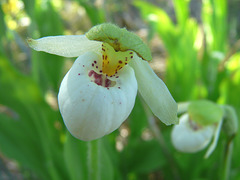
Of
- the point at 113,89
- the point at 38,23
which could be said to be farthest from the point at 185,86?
the point at 113,89

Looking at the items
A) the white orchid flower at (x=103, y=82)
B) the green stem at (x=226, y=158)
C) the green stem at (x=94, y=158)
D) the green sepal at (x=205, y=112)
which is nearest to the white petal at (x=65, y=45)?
the white orchid flower at (x=103, y=82)

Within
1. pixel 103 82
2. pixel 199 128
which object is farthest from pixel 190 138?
pixel 103 82

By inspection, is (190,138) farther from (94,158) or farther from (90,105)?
(90,105)

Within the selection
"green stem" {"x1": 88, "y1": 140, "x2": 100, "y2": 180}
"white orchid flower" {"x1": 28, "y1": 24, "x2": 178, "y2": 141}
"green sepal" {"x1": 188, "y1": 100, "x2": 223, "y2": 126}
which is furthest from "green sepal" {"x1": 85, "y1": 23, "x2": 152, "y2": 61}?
"green sepal" {"x1": 188, "y1": 100, "x2": 223, "y2": 126}

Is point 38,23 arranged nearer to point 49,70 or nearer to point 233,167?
point 49,70

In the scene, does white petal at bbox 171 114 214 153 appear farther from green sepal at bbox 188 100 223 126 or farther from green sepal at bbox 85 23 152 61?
green sepal at bbox 85 23 152 61

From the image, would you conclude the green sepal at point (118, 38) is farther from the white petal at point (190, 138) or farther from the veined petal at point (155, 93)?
the white petal at point (190, 138)
